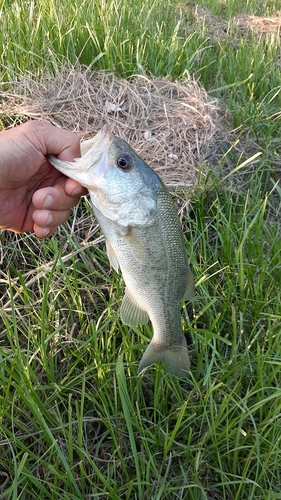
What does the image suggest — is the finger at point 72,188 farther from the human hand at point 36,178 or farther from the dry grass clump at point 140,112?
the dry grass clump at point 140,112

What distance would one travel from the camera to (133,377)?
1.80 metres

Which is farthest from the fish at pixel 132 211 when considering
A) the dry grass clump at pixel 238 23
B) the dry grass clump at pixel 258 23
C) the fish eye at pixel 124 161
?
the dry grass clump at pixel 258 23

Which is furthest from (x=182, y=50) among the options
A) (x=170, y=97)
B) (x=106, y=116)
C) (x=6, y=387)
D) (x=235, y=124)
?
(x=6, y=387)

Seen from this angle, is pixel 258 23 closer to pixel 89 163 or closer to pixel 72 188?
pixel 72 188

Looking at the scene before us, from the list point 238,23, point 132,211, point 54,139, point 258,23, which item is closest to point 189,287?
point 132,211

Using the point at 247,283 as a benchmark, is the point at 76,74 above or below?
above

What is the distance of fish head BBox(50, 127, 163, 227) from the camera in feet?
5.01

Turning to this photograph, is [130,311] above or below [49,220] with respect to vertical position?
below

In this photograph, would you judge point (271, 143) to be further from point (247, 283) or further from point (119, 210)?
point (119, 210)

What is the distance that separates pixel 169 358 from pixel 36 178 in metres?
1.05

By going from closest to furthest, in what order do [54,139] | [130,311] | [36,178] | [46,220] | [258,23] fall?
[130,311], [54,139], [46,220], [36,178], [258,23]

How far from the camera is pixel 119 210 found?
1.53 metres

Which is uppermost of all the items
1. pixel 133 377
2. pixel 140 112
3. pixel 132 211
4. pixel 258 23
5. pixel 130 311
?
pixel 258 23

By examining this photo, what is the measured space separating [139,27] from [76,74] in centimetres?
135
